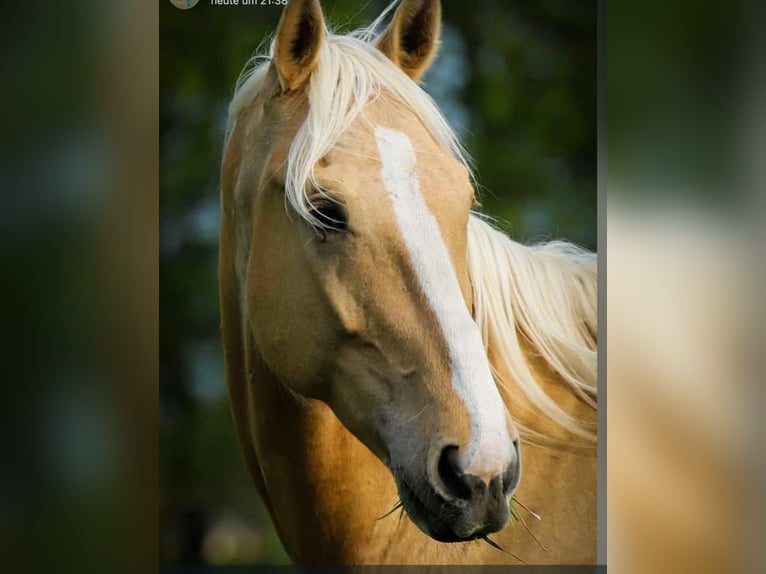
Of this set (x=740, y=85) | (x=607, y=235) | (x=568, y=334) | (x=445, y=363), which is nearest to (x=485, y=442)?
(x=445, y=363)

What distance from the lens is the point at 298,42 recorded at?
2.23 metres

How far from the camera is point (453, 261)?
206 centimetres

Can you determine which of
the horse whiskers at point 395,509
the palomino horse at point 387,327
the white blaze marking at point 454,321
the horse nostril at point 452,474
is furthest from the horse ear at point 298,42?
the horse whiskers at point 395,509

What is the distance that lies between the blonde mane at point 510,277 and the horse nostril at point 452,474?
49 cm

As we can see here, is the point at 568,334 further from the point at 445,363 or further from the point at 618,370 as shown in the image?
the point at 445,363

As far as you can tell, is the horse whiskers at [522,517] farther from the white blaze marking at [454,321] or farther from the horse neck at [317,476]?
the white blaze marking at [454,321]

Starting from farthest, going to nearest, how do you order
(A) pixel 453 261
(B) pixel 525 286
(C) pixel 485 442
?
(B) pixel 525 286 < (A) pixel 453 261 < (C) pixel 485 442

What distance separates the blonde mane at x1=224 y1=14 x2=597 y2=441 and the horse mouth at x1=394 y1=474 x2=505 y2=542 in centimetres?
47

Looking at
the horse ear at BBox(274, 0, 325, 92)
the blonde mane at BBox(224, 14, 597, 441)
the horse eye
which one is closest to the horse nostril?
the blonde mane at BBox(224, 14, 597, 441)

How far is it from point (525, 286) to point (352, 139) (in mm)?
698

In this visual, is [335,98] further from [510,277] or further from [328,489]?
[328,489]

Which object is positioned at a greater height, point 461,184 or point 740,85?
point 740,85

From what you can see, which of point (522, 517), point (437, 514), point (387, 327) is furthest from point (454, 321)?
point (522, 517)

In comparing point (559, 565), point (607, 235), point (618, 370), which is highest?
point (607, 235)
